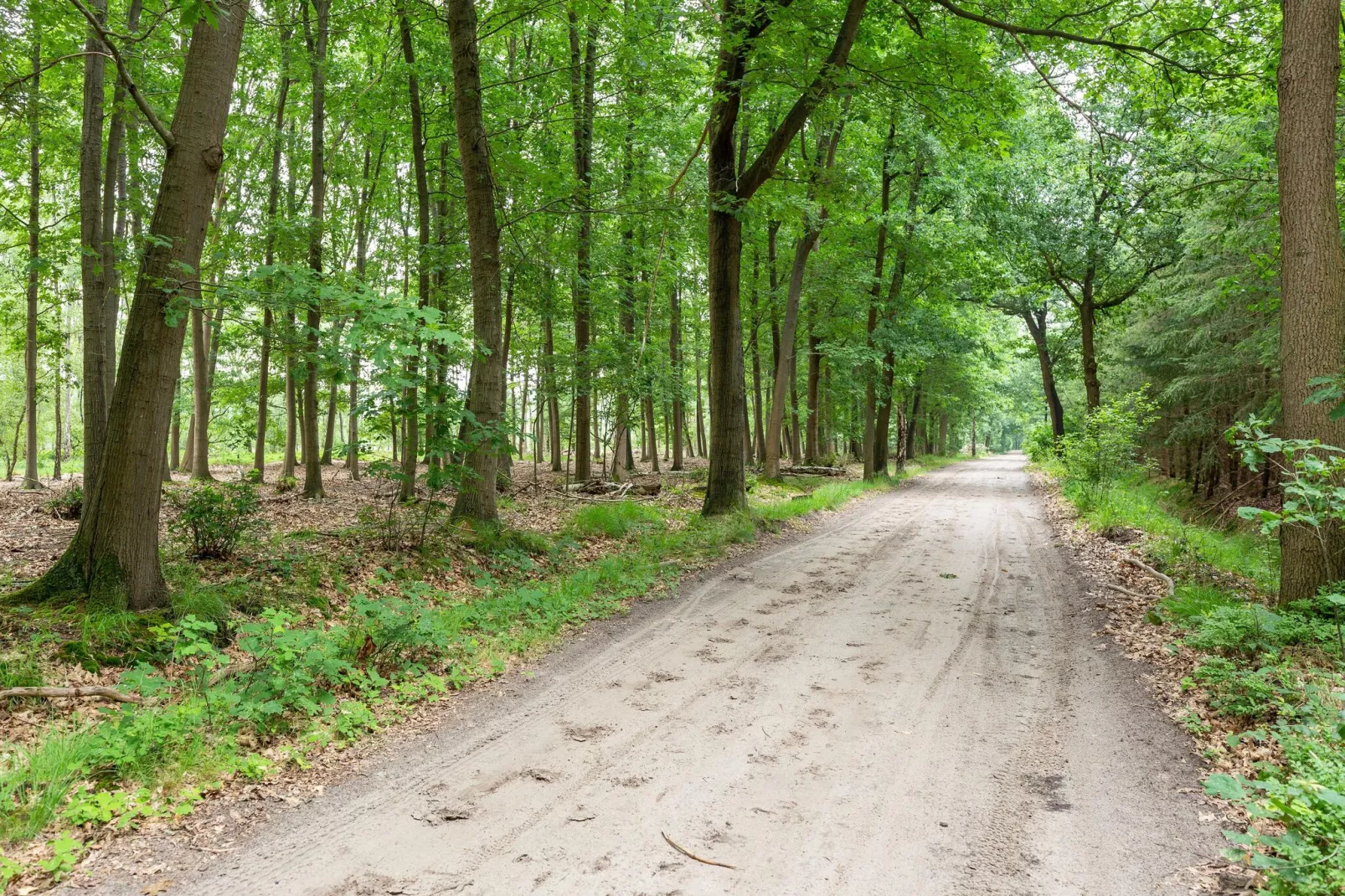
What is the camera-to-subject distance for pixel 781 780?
3658 millimetres

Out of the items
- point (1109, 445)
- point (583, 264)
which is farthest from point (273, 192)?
point (1109, 445)

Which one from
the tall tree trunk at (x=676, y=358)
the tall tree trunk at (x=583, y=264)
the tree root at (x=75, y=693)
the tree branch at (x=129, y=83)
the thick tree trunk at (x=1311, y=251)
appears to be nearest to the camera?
the tree root at (x=75, y=693)

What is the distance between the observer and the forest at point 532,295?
474cm

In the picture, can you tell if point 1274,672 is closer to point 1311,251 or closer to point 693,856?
point 1311,251

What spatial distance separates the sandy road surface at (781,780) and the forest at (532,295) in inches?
23.0

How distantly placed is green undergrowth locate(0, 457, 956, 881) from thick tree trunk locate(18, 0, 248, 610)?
306 millimetres

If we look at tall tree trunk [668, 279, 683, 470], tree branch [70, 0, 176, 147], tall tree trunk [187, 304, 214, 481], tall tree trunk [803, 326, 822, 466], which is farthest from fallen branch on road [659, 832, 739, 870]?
tall tree trunk [803, 326, 822, 466]

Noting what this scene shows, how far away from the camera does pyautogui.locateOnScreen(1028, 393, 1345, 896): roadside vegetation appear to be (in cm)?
268

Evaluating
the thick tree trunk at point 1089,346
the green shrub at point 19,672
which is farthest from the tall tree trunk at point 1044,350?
the green shrub at point 19,672

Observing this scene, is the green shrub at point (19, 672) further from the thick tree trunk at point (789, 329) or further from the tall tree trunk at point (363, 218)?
the thick tree trunk at point (789, 329)

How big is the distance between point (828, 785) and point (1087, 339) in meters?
21.9

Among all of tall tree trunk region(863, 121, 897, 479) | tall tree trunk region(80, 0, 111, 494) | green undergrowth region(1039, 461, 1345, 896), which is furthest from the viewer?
tall tree trunk region(863, 121, 897, 479)

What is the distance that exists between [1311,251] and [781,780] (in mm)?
6090

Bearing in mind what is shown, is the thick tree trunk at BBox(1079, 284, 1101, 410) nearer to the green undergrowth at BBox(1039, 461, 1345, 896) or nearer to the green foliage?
the green foliage
